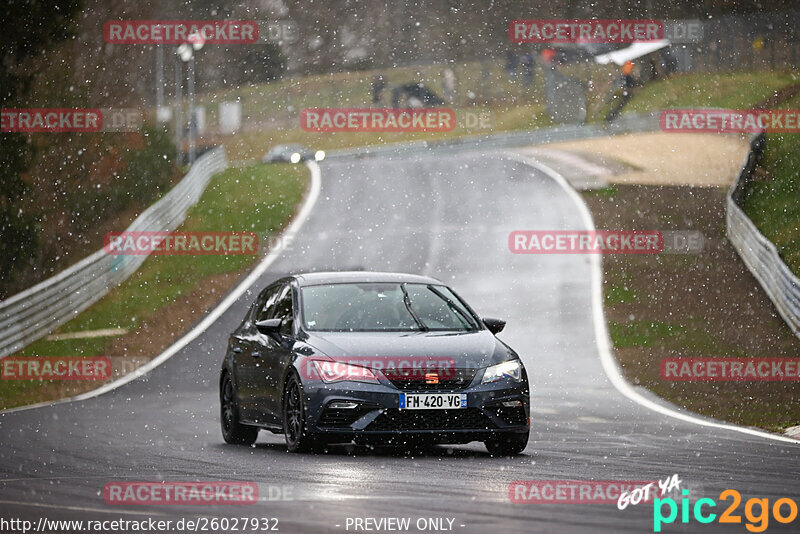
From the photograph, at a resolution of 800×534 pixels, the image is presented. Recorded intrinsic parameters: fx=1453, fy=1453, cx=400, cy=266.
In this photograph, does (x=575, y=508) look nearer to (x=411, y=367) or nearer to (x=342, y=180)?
(x=411, y=367)

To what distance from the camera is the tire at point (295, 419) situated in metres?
10.9

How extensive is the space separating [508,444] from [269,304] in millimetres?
2892

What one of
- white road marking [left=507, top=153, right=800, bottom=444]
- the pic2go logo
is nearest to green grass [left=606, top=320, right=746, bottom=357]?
white road marking [left=507, top=153, right=800, bottom=444]

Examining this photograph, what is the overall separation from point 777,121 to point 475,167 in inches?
447

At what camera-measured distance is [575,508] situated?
7719mm

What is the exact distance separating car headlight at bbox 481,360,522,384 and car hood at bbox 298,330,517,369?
5cm

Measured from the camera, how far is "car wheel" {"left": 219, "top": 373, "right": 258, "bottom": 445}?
41.3ft

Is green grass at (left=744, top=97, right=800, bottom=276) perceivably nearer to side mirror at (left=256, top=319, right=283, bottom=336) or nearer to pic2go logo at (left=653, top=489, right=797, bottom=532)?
side mirror at (left=256, top=319, right=283, bottom=336)

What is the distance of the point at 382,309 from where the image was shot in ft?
38.8

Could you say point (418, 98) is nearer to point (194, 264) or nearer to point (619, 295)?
point (194, 264)

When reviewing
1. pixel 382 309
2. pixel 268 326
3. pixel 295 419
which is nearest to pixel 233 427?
pixel 268 326

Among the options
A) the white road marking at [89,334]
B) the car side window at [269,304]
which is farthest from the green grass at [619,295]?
the car side window at [269,304]

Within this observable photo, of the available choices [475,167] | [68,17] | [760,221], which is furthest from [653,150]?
[68,17]

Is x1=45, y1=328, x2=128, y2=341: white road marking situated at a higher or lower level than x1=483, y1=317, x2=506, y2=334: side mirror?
lower
